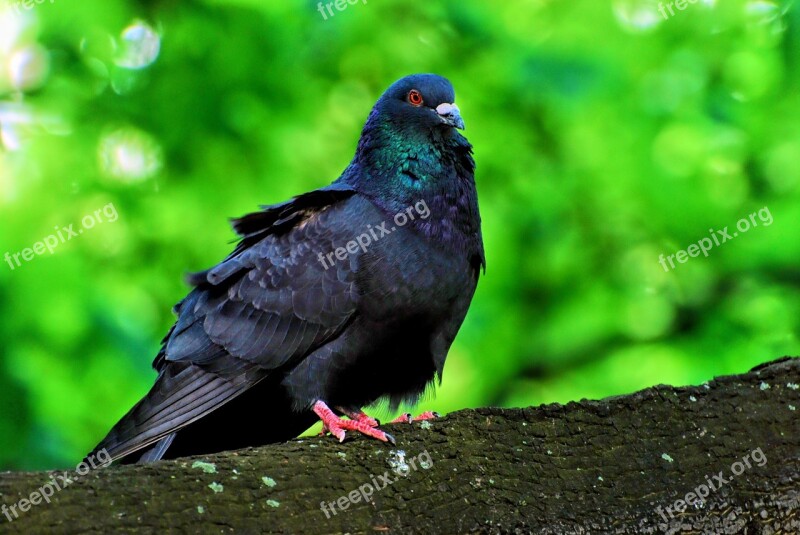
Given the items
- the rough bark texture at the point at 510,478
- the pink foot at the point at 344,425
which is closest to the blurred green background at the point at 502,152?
the pink foot at the point at 344,425

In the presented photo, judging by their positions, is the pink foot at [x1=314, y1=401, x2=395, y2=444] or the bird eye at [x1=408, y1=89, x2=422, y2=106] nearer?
the pink foot at [x1=314, y1=401, x2=395, y2=444]

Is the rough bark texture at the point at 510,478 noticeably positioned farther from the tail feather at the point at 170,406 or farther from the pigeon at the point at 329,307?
the tail feather at the point at 170,406

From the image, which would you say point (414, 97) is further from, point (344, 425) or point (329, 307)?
point (344, 425)

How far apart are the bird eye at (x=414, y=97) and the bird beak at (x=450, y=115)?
0.15 metres

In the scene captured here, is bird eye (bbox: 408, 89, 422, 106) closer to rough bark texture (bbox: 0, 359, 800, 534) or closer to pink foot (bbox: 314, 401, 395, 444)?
pink foot (bbox: 314, 401, 395, 444)

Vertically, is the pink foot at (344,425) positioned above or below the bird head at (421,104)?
below

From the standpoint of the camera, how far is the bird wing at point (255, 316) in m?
5.16

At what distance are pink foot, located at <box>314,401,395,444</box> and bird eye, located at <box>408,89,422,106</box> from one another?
2.12m

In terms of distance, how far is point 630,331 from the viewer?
9.07 m

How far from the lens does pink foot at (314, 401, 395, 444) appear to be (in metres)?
4.25

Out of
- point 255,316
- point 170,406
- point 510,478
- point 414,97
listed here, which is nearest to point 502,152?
point 414,97

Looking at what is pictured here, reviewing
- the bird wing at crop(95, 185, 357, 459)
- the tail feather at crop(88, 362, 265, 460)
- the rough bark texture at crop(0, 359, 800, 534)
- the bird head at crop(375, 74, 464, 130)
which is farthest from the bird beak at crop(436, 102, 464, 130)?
the rough bark texture at crop(0, 359, 800, 534)

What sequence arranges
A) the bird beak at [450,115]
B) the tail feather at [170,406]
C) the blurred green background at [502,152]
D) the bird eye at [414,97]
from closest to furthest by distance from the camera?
the tail feather at [170,406]
the bird beak at [450,115]
the bird eye at [414,97]
the blurred green background at [502,152]

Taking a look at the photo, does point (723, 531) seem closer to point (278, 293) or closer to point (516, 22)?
point (278, 293)
